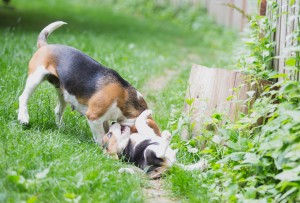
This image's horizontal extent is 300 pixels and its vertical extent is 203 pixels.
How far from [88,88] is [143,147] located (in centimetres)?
92

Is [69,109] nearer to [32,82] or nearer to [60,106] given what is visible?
[60,106]

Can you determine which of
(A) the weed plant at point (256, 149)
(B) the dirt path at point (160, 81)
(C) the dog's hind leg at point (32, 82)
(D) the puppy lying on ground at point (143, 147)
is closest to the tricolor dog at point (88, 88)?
(C) the dog's hind leg at point (32, 82)

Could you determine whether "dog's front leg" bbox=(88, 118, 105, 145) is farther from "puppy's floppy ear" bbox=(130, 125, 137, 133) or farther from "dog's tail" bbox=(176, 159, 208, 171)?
"dog's tail" bbox=(176, 159, 208, 171)

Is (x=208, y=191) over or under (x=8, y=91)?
under

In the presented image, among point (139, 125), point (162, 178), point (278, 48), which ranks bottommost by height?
point (162, 178)

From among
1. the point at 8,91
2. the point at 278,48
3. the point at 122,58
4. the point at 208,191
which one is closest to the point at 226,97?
the point at 278,48

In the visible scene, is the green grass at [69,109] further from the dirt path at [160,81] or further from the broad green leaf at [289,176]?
the broad green leaf at [289,176]

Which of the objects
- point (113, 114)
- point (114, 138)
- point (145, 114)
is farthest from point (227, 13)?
point (114, 138)

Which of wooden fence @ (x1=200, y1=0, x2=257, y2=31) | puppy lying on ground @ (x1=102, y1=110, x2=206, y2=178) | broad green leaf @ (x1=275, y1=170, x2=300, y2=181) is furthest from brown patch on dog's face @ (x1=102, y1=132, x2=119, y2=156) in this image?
wooden fence @ (x1=200, y1=0, x2=257, y2=31)

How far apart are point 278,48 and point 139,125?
163 cm

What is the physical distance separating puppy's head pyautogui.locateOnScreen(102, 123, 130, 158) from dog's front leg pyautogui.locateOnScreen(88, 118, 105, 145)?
3.6 inches

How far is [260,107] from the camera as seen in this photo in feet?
15.8

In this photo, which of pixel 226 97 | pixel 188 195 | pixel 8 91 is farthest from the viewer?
pixel 8 91

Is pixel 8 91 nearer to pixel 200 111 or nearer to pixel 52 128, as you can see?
pixel 52 128
